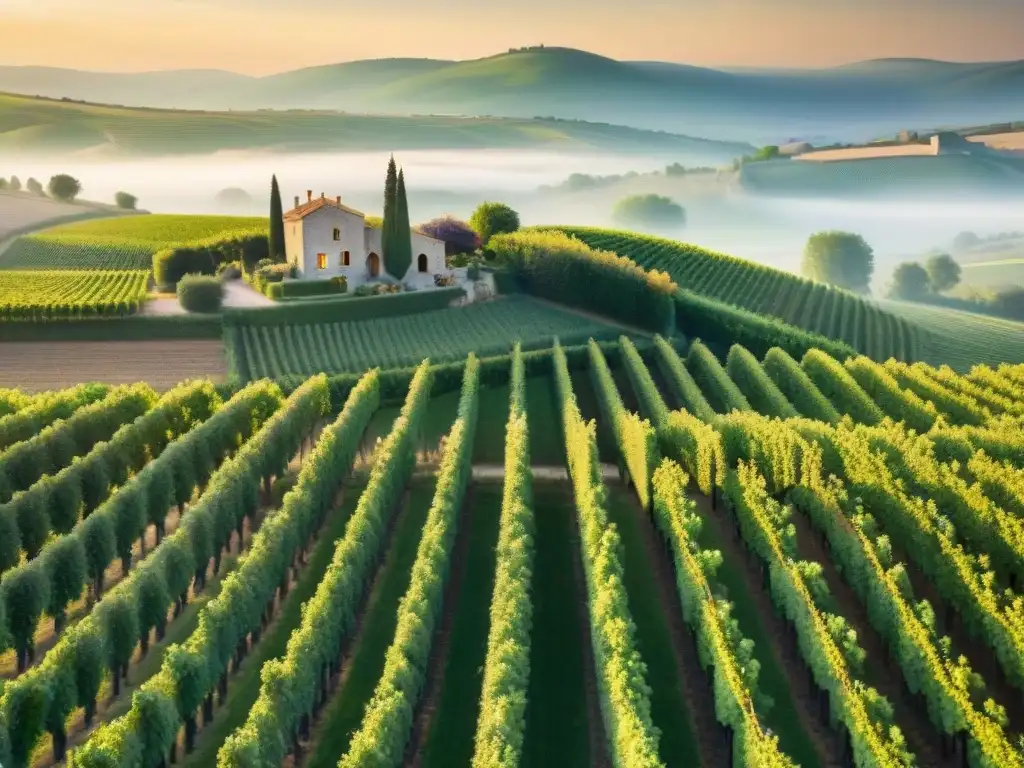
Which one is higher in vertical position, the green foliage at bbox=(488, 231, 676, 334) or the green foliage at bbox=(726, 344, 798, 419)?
the green foliage at bbox=(488, 231, 676, 334)

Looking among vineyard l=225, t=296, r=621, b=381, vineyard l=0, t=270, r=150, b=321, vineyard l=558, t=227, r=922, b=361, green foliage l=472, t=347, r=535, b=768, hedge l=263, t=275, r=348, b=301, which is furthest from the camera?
vineyard l=558, t=227, r=922, b=361

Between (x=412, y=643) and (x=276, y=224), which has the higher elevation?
(x=276, y=224)

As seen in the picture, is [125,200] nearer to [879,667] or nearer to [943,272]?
[943,272]

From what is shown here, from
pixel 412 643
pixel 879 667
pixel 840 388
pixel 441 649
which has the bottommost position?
pixel 879 667

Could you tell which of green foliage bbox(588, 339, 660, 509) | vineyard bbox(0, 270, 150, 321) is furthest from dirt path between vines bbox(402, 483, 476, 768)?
vineyard bbox(0, 270, 150, 321)

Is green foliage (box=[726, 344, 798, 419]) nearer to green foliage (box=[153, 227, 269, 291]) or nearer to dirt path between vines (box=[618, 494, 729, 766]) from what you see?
dirt path between vines (box=[618, 494, 729, 766])

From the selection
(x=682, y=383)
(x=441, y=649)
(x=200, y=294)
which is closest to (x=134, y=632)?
(x=441, y=649)

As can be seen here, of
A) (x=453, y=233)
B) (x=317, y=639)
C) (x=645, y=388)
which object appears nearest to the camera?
(x=317, y=639)
